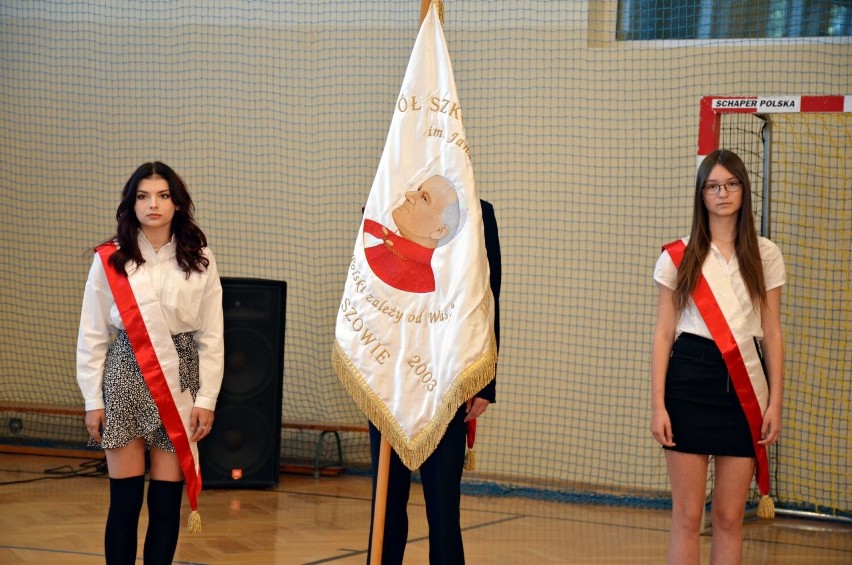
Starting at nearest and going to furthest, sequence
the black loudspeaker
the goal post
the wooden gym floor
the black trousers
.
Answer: the black trousers, the wooden gym floor, the black loudspeaker, the goal post

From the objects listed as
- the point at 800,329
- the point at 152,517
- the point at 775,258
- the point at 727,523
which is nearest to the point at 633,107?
the point at 800,329

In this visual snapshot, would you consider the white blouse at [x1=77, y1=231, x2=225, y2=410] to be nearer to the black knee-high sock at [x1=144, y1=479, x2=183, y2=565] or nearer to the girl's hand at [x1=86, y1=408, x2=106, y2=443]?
the girl's hand at [x1=86, y1=408, x2=106, y2=443]

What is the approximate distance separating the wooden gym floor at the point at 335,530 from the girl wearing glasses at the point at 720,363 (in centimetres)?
141

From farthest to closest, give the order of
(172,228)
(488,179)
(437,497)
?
(488,179) < (172,228) < (437,497)

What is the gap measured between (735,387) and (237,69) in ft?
14.8

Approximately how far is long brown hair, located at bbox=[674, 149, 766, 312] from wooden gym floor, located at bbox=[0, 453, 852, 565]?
1701 mm

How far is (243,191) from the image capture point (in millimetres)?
6316

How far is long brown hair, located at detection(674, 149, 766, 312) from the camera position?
105 inches

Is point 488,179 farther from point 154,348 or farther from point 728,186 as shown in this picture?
point 154,348

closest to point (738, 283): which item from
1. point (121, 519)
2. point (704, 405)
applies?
point (704, 405)

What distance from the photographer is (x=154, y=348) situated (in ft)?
8.86

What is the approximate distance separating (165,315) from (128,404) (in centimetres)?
26

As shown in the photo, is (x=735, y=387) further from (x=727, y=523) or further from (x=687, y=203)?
(x=687, y=203)

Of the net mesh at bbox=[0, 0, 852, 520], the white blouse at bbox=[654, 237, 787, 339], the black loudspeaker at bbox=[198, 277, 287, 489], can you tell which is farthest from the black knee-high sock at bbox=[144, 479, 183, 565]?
the net mesh at bbox=[0, 0, 852, 520]
